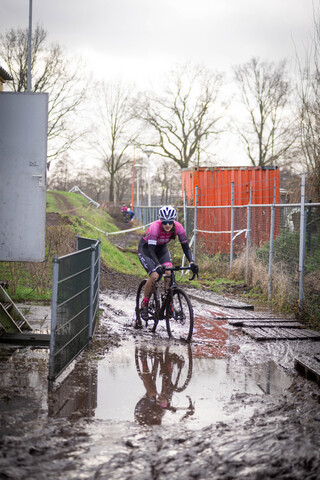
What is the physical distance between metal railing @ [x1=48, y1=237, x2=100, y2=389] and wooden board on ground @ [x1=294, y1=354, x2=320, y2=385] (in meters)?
2.62

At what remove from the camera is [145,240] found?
9.34 metres

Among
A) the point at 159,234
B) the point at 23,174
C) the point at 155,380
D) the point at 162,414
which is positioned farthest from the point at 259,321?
the point at 162,414

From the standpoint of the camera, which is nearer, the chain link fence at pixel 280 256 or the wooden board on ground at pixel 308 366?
the wooden board on ground at pixel 308 366

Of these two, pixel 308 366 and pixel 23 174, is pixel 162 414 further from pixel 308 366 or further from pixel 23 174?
pixel 23 174

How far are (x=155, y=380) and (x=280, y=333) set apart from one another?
3196 mm

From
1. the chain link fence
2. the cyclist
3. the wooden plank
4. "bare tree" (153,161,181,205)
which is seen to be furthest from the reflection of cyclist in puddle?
"bare tree" (153,161,181,205)

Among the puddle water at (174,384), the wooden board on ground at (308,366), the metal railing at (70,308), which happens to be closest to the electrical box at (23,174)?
the metal railing at (70,308)

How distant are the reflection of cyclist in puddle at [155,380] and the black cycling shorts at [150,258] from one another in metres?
1.69

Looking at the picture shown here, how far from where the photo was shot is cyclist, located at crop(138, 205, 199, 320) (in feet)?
28.4

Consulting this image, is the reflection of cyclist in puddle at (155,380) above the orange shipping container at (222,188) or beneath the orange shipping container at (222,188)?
beneath

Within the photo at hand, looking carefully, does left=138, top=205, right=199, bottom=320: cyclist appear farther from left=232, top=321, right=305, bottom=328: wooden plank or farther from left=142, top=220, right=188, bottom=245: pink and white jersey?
left=232, top=321, right=305, bottom=328: wooden plank

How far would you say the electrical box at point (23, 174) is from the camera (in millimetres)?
7551

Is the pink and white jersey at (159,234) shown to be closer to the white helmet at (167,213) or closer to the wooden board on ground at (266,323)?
the white helmet at (167,213)

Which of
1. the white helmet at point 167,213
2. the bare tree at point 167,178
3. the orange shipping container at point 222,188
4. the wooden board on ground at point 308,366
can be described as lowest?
the wooden board on ground at point 308,366
